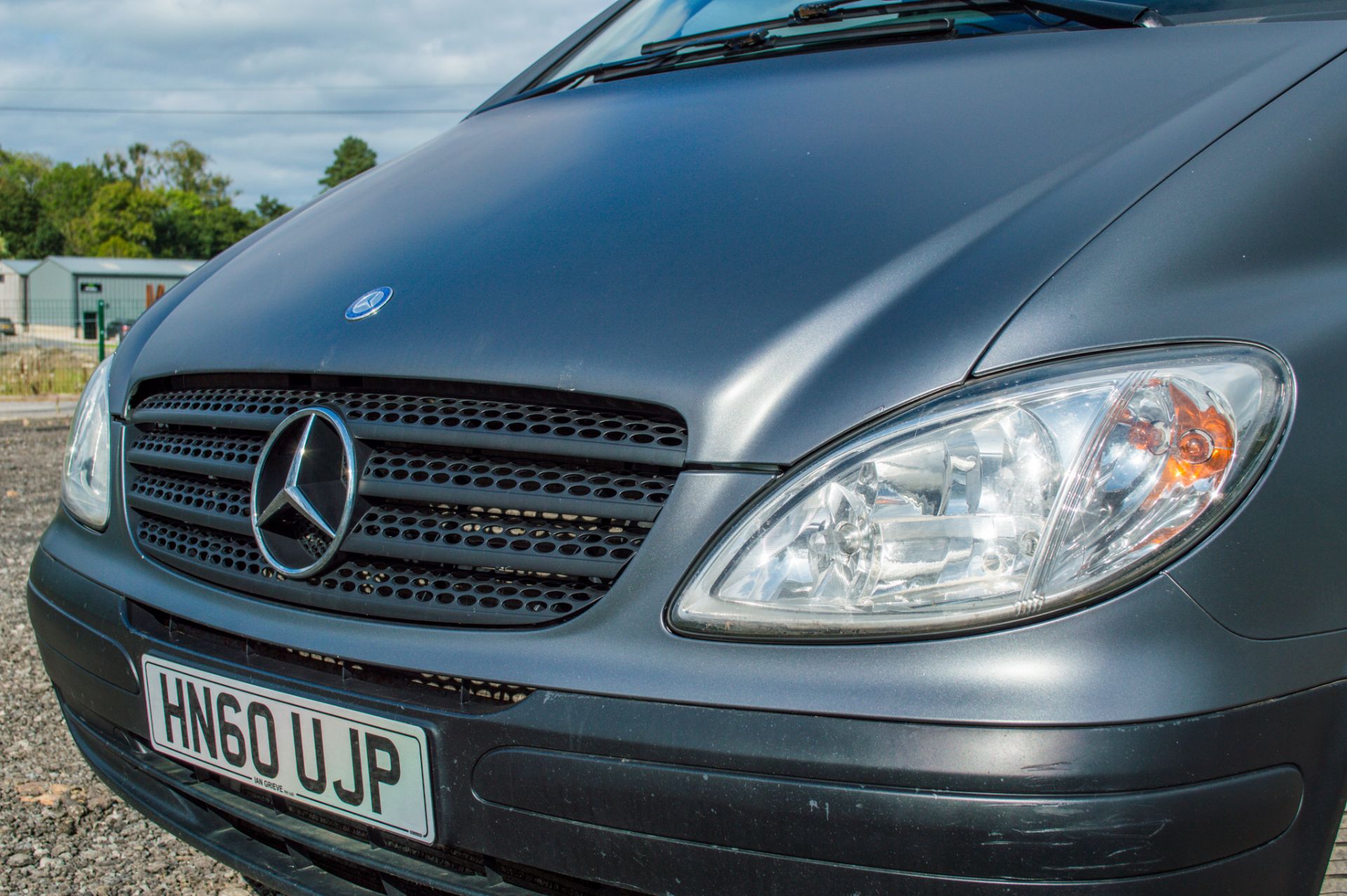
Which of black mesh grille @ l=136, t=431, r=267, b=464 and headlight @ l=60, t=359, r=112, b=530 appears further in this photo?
headlight @ l=60, t=359, r=112, b=530

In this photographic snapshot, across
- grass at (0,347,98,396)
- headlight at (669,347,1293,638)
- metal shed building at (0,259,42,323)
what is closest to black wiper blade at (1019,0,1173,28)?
headlight at (669,347,1293,638)

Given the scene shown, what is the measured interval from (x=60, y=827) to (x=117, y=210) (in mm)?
87114

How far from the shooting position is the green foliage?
79.3 m

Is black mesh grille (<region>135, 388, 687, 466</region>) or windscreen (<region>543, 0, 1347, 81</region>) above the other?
windscreen (<region>543, 0, 1347, 81</region>)

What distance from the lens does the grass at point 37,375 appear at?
13.3m

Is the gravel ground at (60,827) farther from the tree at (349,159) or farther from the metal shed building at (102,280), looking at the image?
the tree at (349,159)

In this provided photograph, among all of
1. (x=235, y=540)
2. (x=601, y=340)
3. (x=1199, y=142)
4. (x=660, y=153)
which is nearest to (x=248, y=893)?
(x=235, y=540)

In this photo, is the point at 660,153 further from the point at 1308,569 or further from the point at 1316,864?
the point at 1316,864

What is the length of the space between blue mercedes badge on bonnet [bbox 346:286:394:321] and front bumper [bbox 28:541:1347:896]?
1.68ft

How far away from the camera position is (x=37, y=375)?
13.7m

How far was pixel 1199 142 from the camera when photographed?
132 centimetres

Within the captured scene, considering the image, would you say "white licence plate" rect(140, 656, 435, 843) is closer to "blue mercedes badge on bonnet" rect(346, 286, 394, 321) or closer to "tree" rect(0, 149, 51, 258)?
"blue mercedes badge on bonnet" rect(346, 286, 394, 321)

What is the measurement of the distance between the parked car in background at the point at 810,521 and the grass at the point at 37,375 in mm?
13336

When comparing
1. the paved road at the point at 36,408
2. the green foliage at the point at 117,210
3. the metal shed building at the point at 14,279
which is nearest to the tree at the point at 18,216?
the green foliage at the point at 117,210
